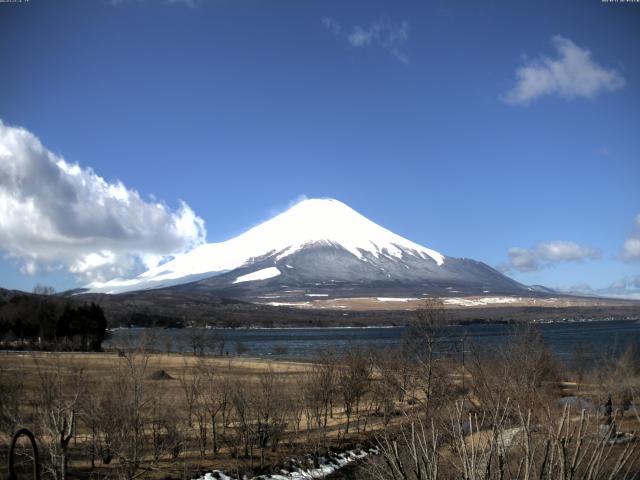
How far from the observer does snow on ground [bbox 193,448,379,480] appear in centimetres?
2323

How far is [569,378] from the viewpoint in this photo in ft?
172

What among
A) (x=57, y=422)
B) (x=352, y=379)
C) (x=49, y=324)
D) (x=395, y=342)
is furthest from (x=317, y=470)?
(x=395, y=342)

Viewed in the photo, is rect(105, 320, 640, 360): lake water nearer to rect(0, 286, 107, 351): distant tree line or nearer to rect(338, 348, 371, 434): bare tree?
rect(0, 286, 107, 351): distant tree line

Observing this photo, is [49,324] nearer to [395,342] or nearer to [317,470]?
[395,342]

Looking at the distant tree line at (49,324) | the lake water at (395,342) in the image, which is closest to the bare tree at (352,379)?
A: the lake water at (395,342)

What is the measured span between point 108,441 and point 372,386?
24085 millimetres

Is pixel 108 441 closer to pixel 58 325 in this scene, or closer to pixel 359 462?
pixel 359 462

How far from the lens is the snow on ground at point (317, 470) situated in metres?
23.2

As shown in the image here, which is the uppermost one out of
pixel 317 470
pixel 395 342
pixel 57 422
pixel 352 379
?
pixel 57 422

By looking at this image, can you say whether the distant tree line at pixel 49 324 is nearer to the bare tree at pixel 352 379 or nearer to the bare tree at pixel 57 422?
the bare tree at pixel 352 379

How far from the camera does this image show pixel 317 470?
25703 mm

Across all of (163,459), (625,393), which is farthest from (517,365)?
(163,459)

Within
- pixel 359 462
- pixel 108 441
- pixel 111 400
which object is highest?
pixel 111 400

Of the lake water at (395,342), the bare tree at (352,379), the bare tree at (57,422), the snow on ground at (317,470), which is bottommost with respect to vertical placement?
the lake water at (395,342)
